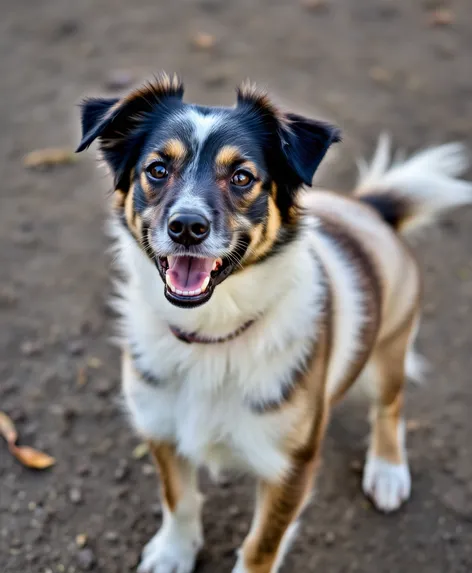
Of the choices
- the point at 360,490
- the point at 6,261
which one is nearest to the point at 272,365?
the point at 360,490

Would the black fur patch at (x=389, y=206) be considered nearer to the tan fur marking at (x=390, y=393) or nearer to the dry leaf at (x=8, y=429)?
the tan fur marking at (x=390, y=393)

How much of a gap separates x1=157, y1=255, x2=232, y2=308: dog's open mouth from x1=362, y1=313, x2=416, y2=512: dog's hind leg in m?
1.21

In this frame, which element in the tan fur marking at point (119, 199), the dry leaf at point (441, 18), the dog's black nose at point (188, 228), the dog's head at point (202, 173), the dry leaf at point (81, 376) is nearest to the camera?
the dog's black nose at point (188, 228)

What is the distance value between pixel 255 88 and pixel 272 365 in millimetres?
1022

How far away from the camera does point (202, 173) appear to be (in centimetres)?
242

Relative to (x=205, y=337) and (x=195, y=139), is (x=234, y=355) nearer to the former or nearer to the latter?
(x=205, y=337)

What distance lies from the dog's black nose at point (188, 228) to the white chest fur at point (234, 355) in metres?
0.31

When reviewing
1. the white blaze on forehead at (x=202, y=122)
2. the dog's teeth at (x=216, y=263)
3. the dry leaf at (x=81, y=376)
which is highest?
the white blaze on forehead at (x=202, y=122)

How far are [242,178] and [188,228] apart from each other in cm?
36

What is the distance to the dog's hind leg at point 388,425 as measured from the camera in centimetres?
340

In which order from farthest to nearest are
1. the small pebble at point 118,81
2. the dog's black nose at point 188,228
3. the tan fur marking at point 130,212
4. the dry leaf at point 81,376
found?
1. the small pebble at point 118,81
2. the dry leaf at point 81,376
3. the tan fur marking at point 130,212
4. the dog's black nose at point 188,228

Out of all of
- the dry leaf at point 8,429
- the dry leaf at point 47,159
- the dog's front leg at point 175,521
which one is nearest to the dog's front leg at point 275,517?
the dog's front leg at point 175,521

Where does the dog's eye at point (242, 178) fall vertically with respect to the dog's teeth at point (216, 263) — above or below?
above

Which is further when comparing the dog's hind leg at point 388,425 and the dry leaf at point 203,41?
the dry leaf at point 203,41
